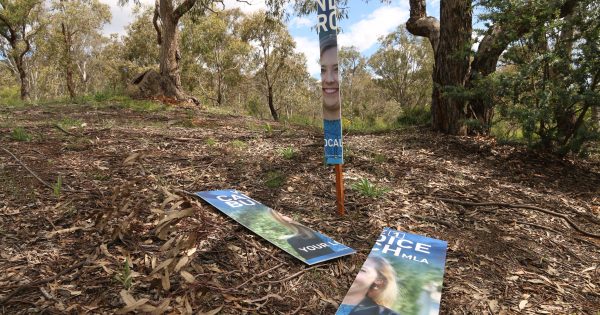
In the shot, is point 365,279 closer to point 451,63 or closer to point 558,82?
point 558,82

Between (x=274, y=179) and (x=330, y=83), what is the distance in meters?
1.28

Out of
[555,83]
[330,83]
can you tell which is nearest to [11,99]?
[330,83]

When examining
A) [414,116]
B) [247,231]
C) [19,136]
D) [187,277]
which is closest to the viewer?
[187,277]

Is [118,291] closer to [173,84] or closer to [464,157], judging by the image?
[464,157]

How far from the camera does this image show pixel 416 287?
A: 2.12 m

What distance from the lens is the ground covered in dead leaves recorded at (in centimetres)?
191

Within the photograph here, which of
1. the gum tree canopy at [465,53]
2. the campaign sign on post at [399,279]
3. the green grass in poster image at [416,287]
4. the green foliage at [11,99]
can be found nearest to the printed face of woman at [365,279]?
the campaign sign on post at [399,279]

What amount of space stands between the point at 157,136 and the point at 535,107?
4.68m

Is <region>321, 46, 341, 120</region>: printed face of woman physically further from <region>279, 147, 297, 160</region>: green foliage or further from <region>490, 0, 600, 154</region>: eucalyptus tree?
<region>490, 0, 600, 154</region>: eucalyptus tree

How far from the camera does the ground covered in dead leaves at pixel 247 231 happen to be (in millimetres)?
1906

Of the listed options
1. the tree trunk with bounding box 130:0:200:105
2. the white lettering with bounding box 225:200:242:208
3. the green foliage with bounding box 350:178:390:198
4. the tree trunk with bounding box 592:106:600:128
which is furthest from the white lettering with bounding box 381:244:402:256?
the tree trunk with bounding box 130:0:200:105

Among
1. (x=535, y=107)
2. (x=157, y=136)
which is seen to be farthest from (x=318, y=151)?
(x=535, y=107)

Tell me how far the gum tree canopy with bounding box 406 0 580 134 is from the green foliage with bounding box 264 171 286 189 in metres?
3.01

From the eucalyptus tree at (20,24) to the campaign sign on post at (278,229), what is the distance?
1977 cm
